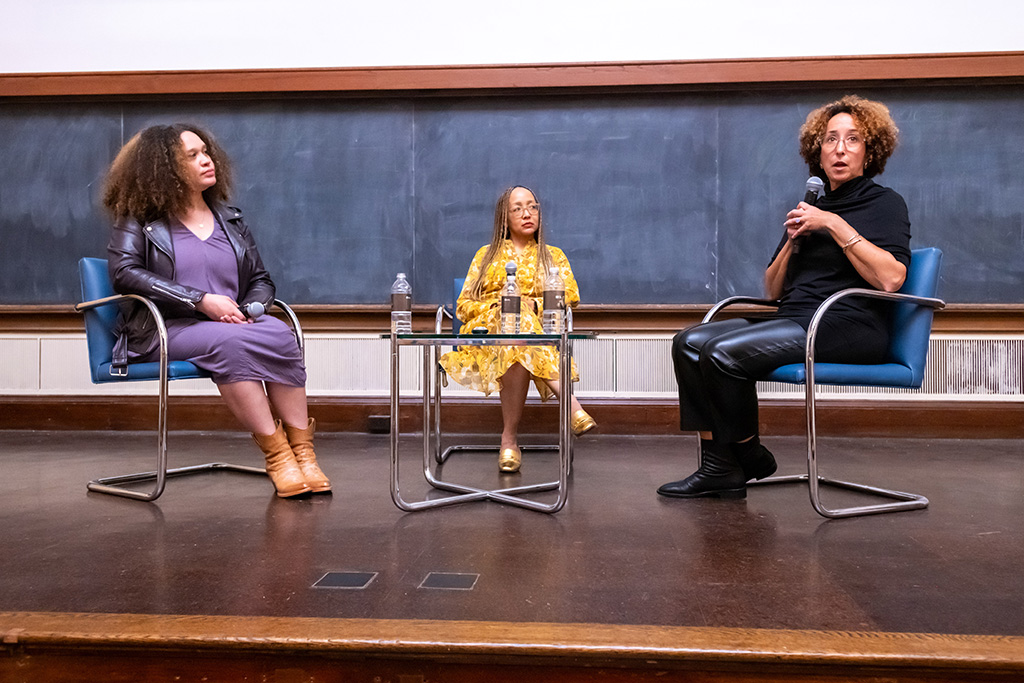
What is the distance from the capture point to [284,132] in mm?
3844

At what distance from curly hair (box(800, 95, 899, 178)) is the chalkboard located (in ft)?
4.40

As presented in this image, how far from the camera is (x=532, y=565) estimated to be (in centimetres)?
154

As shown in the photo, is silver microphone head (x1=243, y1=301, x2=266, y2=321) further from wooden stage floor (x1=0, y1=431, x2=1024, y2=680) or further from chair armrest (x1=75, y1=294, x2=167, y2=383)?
wooden stage floor (x1=0, y1=431, x2=1024, y2=680)

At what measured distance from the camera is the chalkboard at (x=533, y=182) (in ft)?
11.8

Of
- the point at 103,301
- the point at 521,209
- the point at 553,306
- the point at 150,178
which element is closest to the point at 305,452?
the point at 103,301

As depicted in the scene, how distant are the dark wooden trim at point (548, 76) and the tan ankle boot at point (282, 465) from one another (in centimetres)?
213

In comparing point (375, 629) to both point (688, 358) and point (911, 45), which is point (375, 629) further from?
point (911, 45)

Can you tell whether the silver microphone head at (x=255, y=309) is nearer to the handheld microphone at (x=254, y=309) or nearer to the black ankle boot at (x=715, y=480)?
the handheld microphone at (x=254, y=309)

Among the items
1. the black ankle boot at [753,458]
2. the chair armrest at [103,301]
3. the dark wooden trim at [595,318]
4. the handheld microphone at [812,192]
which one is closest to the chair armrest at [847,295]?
the handheld microphone at [812,192]

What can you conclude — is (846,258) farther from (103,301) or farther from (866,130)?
(103,301)

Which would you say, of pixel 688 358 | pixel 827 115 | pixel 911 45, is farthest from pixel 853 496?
pixel 911 45

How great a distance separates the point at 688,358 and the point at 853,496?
66 centimetres

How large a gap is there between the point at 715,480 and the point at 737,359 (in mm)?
385

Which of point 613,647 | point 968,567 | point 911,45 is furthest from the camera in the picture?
point 911,45
